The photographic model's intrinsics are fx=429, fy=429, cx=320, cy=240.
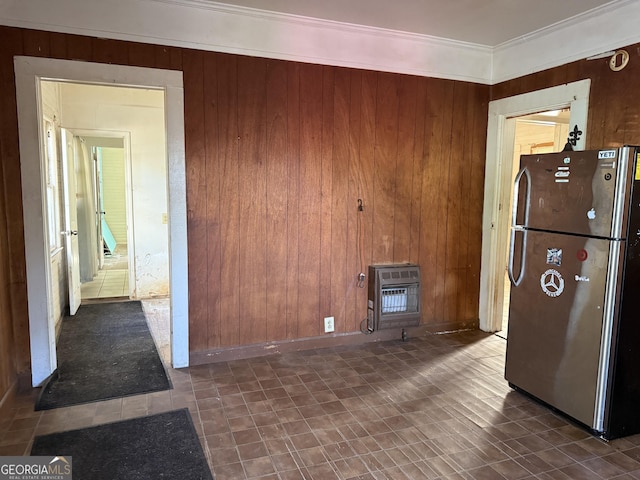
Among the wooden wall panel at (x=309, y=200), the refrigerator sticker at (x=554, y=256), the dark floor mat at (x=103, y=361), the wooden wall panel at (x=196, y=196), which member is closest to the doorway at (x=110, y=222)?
the dark floor mat at (x=103, y=361)

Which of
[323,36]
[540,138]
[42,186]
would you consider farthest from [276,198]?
[540,138]

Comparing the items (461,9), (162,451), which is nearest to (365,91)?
(461,9)

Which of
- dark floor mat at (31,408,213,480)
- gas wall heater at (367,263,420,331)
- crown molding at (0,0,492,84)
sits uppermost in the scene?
crown molding at (0,0,492,84)

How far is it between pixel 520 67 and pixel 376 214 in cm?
184

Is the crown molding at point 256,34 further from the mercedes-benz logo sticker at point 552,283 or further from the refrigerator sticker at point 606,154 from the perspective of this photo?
the mercedes-benz logo sticker at point 552,283

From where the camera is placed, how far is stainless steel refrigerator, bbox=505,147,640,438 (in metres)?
2.37

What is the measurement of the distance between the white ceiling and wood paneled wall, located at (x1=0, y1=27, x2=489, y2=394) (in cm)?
40

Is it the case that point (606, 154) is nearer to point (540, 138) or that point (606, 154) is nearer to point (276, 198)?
point (276, 198)

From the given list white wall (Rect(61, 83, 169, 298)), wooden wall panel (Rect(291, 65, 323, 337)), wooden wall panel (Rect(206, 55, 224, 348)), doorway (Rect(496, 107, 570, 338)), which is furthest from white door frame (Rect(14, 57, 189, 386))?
doorway (Rect(496, 107, 570, 338))

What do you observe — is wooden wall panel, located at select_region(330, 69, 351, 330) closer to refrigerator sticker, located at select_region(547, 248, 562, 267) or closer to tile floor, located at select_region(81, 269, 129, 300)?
refrigerator sticker, located at select_region(547, 248, 562, 267)

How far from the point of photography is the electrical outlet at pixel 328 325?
12.7ft

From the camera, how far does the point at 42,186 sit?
116 inches

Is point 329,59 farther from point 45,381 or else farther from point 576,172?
point 45,381

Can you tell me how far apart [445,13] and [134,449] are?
3600 mm
